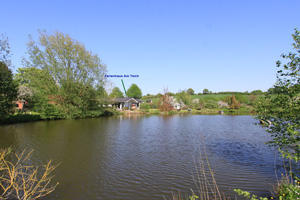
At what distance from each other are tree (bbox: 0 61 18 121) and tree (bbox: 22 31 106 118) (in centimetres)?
849

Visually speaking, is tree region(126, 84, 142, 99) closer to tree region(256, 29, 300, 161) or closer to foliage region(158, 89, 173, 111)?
foliage region(158, 89, 173, 111)

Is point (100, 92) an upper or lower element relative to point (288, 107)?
upper

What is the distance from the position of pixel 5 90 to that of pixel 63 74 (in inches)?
481

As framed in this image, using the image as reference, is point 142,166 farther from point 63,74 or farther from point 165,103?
point 165,103

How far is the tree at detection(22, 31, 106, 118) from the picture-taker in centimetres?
3106

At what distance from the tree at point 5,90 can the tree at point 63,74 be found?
849cm

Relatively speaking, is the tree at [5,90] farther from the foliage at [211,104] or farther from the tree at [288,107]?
the foliage at [211,104]

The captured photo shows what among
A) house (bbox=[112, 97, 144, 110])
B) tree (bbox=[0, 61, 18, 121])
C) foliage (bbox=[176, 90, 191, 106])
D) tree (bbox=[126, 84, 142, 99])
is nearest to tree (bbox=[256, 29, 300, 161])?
tree (bbox=[0, 61, 18, 121])

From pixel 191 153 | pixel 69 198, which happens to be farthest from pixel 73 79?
pixel 69 198

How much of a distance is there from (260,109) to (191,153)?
19.1 feet

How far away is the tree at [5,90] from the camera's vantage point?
20031mm

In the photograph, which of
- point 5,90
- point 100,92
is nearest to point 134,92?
point 100,92

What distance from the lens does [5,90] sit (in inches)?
821

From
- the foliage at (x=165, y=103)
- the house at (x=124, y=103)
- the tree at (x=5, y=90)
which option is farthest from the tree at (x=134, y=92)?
the tree at (x=5, y=90)
